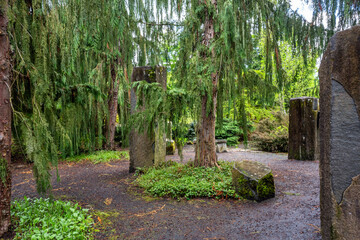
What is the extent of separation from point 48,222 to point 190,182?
7.91 feet

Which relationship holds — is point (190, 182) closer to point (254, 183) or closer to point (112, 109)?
point (254, 183)

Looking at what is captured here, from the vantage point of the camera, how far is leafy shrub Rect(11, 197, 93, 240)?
2.24 metres

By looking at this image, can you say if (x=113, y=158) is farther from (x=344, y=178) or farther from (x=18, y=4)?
(x=344, y=178)

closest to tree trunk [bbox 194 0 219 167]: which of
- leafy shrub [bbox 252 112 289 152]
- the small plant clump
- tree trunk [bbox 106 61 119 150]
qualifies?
the small plant clump

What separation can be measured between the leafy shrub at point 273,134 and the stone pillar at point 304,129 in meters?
1.91

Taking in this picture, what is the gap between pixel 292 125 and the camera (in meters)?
7.65

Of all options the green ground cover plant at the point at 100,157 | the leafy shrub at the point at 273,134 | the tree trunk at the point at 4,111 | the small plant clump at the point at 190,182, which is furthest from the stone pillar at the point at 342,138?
the leafy shrub at the point at 273,134

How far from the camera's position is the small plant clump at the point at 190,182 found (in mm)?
3852

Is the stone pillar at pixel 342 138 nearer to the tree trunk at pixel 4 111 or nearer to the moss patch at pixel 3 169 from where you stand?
the moss patch at pixel 3 169

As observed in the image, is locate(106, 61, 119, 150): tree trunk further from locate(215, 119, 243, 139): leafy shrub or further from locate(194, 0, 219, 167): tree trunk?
locate(215, 119, 243, 139): leafy shrub

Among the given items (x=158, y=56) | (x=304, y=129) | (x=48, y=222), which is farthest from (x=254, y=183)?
(x=158, y=56)

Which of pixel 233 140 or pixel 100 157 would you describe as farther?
pixel 233 140

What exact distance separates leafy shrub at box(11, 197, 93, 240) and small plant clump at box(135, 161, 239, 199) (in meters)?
1.51

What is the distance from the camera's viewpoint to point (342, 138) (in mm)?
1894
